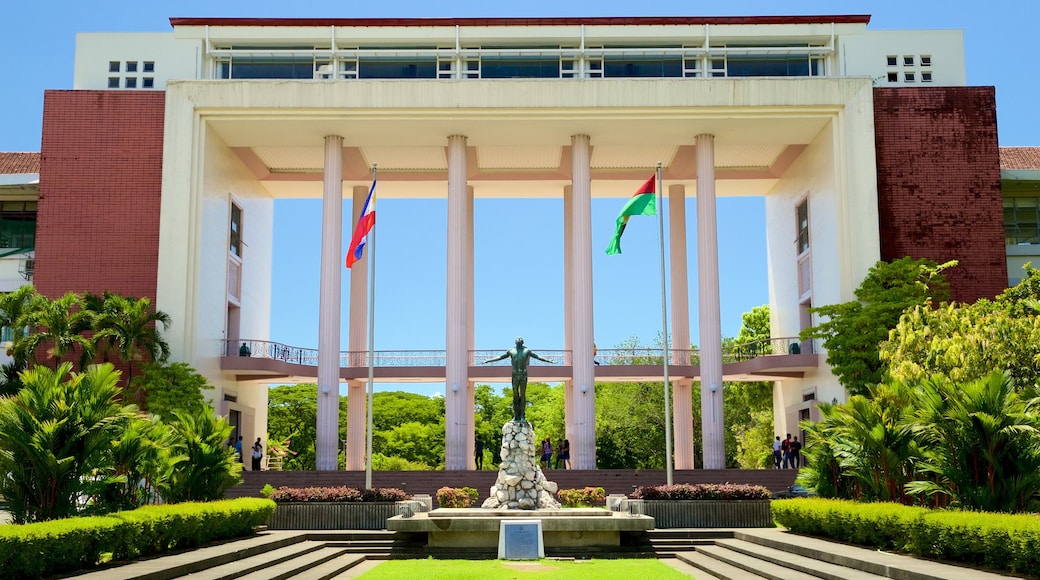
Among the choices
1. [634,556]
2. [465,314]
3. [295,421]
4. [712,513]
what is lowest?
[634,556]

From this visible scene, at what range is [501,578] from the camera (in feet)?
54.2

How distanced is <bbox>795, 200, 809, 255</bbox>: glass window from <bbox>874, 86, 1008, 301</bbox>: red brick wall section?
4.61 meters

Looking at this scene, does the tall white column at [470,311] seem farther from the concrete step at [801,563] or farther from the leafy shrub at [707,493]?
the concrete step at [801,563]

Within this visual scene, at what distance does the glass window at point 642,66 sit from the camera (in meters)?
40.2

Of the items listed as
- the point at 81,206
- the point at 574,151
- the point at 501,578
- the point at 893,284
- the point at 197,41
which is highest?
the point at 197,41

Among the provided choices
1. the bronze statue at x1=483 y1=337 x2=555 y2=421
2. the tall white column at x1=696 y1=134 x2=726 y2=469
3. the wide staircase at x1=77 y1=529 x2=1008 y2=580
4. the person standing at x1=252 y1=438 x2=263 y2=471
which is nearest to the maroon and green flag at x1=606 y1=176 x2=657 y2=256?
the bronze statue at x1=483 y1=337 x2=555 y2=421

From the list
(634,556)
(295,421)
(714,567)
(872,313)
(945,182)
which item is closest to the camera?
(714,567)

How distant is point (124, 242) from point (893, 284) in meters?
26.5

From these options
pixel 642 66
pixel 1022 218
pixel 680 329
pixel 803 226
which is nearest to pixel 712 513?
pixel 680 329

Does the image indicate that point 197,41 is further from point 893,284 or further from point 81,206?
point 893,284

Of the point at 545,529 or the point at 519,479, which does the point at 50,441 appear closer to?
the point at 545,529

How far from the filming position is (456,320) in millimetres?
38750

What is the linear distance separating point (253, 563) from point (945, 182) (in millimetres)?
29312

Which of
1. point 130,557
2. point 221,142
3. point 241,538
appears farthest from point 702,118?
point 130,557
